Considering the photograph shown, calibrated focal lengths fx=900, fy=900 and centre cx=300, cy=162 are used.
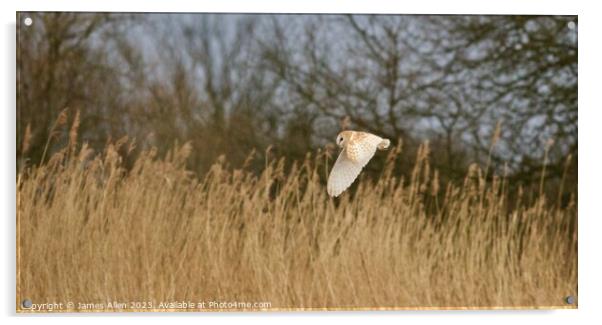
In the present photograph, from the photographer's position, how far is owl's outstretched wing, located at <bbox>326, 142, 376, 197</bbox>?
5.10 meters

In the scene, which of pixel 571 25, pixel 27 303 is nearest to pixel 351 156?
pixel 571 25

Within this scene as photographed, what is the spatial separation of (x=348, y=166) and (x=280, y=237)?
56cm

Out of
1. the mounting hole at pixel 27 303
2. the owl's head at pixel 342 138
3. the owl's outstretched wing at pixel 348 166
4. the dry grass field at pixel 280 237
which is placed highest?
the owl's head at pixel 342 138

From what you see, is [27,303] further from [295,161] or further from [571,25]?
[571,25]

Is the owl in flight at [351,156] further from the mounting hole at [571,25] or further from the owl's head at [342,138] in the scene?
the mounting hole at [571,25]

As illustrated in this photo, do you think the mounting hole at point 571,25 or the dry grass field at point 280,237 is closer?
the dry grass field at point 280,237

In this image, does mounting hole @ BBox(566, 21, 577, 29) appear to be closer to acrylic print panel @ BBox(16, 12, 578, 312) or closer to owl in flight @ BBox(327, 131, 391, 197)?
acrylic print panel @ BBox(16, 12, 578, 312)

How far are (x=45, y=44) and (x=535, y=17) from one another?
2772 mm

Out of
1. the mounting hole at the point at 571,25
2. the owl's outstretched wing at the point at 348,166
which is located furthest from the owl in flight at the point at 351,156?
the mounting hole at the point at 571,25

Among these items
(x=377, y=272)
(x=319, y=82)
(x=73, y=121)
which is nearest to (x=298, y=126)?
(x=319, y=82)

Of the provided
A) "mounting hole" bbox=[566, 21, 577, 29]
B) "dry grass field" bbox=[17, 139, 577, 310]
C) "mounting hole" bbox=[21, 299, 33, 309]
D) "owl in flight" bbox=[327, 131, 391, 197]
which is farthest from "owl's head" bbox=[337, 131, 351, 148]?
"mounting hole" bbox=[21, 299, 33, 309]

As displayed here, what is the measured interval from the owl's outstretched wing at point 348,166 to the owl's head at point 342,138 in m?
0.03

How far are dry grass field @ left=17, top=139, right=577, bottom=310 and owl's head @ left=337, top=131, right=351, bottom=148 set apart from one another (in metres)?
0.16

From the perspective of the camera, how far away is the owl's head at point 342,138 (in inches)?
201
